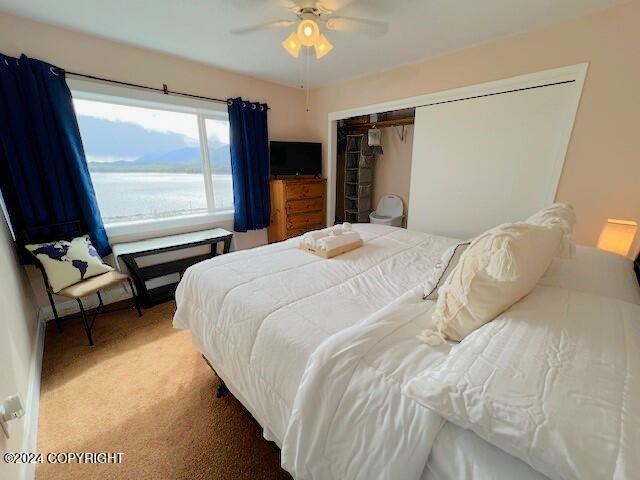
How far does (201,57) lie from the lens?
273 centimetres

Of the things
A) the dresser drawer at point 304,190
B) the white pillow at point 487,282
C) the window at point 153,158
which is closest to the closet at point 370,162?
the dresser drawer at point 304,190

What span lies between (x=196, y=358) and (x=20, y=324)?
1.10 m

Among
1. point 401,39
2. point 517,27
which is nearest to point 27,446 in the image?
point 401,39

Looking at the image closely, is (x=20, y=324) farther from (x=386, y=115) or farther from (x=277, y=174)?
(x=386, y=115)

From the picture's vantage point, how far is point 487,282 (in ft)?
2.71

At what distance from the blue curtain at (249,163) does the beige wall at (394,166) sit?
1.96m

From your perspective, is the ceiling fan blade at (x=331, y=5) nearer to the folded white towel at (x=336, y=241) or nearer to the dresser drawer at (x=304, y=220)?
the folded white towel at (x=336, y=241)

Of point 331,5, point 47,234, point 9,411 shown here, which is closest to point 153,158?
point 47,234

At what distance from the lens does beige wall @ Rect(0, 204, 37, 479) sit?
1.10 m

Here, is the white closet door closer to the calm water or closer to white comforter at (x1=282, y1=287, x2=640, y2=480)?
white comforter at (x1=282, y1=287, x2=640, y2=480)

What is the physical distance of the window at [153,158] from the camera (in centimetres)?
256

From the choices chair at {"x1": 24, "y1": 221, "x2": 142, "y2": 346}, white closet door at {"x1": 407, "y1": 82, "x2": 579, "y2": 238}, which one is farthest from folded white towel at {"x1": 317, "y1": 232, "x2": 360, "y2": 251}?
chair at {"x1": 24, "y1": 221, "x2": 142, "y2": 346}

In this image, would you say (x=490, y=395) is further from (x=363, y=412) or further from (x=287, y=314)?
(x=287, y=314)

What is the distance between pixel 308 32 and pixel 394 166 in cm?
288
